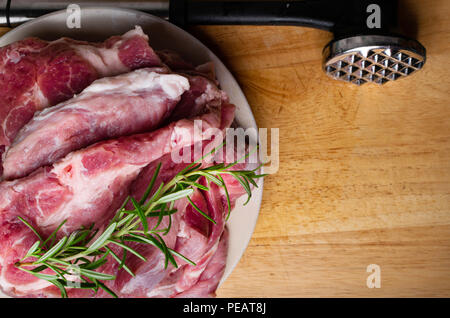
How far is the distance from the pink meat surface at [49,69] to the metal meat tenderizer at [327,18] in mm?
226

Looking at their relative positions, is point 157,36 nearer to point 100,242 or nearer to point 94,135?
point 94,135

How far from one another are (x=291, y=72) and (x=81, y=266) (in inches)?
35.2

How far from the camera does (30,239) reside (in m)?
0.97

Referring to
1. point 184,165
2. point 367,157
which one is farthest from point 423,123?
point 184,165

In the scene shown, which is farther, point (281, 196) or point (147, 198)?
point (281, 196)

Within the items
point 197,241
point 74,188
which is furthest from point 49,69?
point 197,241

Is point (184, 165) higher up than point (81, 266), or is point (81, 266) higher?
point (184, 165)

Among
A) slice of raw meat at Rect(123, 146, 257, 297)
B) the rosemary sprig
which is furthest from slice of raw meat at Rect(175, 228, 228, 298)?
the rosemary sprig

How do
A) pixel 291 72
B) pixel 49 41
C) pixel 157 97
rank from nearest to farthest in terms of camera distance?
pixel 157 97
pixel 49 41
pixel 291 72

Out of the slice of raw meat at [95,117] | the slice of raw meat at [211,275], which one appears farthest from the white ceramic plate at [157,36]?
the slice of raw meat at [95,117]

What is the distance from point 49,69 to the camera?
104 cm

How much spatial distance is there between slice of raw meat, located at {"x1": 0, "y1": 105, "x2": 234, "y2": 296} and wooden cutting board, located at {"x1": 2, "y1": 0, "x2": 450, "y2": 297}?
414 mm

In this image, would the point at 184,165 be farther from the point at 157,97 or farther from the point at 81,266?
the point at 81,266

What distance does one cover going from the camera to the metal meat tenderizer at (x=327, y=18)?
1194 millimetres
